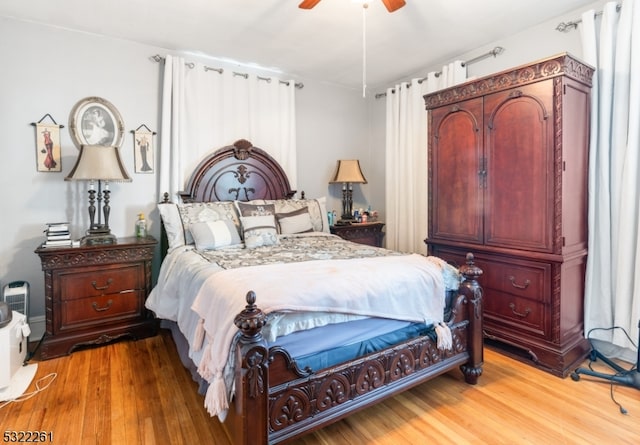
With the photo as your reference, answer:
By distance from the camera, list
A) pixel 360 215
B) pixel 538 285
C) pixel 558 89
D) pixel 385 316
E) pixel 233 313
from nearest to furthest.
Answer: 1. pixel 233 313
2. pixel 385 316
3. pixel 558 89
4. pixel 538 285
5. pixel 360 215

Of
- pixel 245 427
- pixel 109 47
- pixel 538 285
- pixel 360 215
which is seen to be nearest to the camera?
pixel 245 427

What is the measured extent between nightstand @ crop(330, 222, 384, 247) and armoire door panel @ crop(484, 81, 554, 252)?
1649mm

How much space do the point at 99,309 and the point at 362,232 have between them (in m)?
2.79

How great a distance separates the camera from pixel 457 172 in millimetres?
3035

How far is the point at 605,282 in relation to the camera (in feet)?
8.43

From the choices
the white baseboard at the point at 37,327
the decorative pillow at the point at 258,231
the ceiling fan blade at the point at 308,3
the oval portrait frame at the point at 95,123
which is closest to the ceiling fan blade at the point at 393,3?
the ceiling fan blade at the point at 308,3

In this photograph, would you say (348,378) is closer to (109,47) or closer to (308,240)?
(308,240)

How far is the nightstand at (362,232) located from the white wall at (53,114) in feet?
6.47

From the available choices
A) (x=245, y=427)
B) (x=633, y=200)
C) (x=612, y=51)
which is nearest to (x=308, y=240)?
(x=245, y=427)

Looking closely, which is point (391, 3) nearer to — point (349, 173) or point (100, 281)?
point (349, 173)

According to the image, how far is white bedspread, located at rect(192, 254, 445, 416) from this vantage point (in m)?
1.54

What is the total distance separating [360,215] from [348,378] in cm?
294

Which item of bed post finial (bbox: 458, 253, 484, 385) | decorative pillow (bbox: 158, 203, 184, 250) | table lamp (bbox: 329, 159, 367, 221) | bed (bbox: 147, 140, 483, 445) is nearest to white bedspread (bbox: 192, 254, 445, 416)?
bed (bbox: 147, 140, 483, 445)

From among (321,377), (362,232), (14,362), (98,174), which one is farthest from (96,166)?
(362,232)
